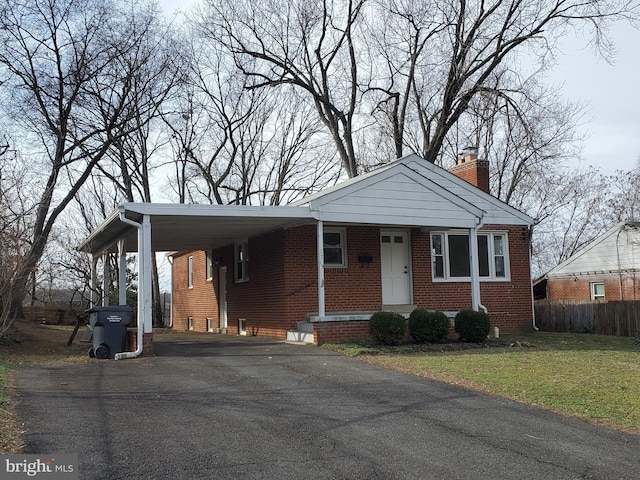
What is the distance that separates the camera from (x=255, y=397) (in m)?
8.13

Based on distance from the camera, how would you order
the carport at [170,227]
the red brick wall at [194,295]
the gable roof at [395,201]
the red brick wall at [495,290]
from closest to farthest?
the carport at [170,227]
the gable roof at [395,201]
the red brick wall at [495,290]
the red brick wall at [194,295]

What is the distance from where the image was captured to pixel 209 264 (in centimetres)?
2225

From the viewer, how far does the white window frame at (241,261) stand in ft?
61.0

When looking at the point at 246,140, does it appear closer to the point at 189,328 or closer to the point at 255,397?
the point at 189,328

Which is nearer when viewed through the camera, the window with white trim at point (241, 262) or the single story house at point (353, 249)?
the single story house at point (353, 249)

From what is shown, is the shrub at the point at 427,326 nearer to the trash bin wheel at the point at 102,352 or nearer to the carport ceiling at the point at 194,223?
the carport ceiling at the point at 194,223

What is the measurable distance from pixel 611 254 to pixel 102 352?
80.0 feet

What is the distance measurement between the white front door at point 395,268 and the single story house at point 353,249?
29 millimetres

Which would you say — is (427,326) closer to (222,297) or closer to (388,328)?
(388,328)

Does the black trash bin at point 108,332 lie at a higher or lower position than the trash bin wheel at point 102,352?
higher

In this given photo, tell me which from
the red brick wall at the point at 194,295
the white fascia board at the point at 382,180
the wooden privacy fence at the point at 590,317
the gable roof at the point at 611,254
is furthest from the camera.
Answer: the gable roof at the point at 611,254

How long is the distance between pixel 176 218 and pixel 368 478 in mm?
9268

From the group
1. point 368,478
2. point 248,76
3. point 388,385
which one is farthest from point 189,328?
point 368,478

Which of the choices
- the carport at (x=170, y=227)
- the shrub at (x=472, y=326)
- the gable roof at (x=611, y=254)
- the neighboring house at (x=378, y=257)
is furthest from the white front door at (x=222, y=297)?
the gable roof at (x=611, y=254)
